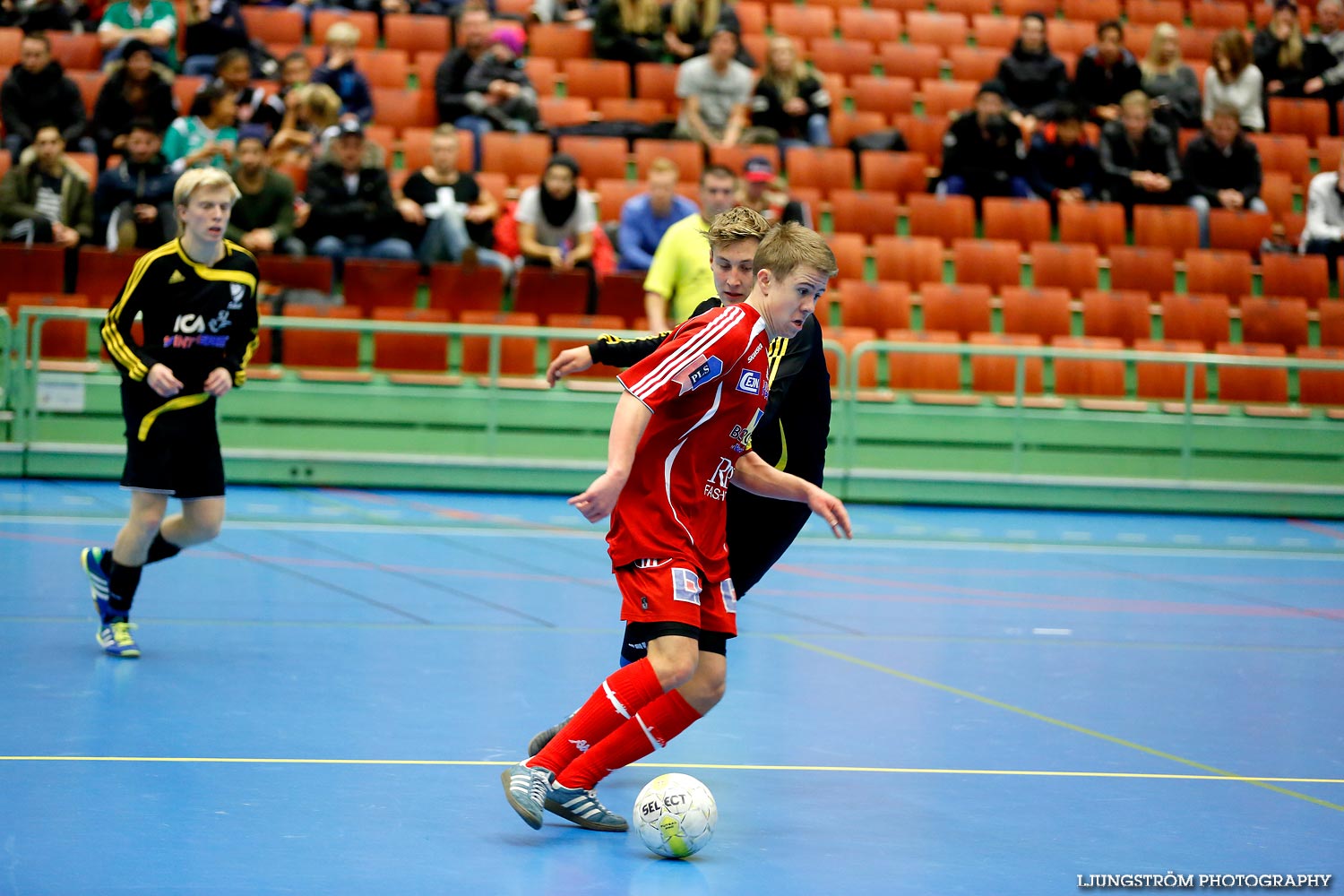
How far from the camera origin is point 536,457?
11656 millimetres

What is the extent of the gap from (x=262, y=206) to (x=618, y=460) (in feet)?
29.5

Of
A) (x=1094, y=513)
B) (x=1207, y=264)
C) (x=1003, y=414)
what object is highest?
(x=1207, y=264)

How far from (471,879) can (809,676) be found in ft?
9.38

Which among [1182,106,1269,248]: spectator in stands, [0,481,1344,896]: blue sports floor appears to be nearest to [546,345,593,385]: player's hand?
[0,481,1344,896]: blue sports floor

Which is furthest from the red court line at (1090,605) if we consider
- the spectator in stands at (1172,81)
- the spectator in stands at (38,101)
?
the spectator in stands at (1172,81)

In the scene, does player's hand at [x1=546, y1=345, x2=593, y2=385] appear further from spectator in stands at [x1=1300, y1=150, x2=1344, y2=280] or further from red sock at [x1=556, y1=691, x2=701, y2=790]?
spectator in stands at [x1=1300, y1=150, x2=1344, y2=280]

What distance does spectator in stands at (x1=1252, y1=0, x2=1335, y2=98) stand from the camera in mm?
16344

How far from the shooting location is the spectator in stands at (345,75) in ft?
44.1

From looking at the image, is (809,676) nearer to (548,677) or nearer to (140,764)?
(548,677)

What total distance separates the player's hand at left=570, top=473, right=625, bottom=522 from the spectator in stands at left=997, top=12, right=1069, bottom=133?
1243 cm

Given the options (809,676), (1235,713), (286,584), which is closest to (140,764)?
(809,676)

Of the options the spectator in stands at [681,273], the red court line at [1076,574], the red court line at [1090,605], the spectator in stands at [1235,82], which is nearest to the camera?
the spectator in stands at [681,273]

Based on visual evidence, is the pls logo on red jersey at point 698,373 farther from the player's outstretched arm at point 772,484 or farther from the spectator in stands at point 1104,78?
the spectator in stands at point 1104,78

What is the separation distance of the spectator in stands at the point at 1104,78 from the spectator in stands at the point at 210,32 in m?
8.24
